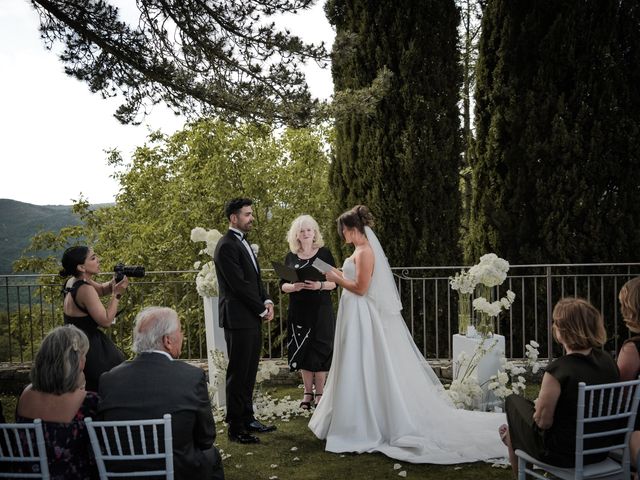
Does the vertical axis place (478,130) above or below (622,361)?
above

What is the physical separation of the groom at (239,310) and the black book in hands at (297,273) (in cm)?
25

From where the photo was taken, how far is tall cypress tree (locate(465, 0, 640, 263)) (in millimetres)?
7758

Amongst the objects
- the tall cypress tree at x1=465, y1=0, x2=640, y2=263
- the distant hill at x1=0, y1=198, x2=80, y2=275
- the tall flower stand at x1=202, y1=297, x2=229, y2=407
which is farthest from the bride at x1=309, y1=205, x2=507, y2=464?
the distant hill at x1=0, y1=198, x2=80, y2=275

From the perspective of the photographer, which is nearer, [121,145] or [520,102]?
[520,102]

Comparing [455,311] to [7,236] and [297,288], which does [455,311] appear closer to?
[297,288]

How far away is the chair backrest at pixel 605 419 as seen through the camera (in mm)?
2859

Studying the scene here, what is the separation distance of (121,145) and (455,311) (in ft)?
36.8

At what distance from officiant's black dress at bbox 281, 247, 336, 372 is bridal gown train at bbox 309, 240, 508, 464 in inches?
25.9

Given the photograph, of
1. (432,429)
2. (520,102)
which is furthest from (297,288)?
(520,102)

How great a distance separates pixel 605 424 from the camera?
2.98 meters

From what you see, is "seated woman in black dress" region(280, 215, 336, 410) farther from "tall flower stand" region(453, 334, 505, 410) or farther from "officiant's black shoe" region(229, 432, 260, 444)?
"tall flower stand" region(453, 334, 505, 410)

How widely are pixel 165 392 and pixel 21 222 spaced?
17540 millimetres

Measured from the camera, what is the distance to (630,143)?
7711mm

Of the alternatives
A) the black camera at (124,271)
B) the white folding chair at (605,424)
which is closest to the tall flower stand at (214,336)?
the black camera at (124,271)
